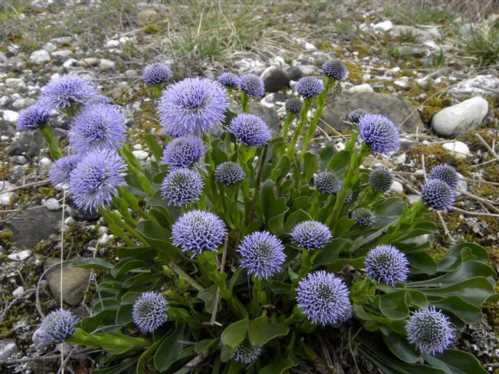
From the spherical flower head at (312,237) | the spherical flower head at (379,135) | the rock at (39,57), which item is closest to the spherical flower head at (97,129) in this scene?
the spherical flower head at (312,237)

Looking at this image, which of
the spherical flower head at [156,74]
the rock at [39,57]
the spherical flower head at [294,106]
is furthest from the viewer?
the rock at [39,57]

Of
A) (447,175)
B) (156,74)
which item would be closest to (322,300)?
(447,175)

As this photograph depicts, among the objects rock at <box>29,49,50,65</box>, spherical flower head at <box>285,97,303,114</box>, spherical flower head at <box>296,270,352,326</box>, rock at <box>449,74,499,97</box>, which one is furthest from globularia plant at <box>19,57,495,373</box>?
rock at <box>29,49,50,65</box>

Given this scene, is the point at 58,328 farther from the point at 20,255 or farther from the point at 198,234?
the point at 20,255

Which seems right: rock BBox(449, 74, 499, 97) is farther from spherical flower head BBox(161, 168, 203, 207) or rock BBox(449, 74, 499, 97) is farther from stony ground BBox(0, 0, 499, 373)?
spherical flower head BBox(161, 168, 203, 207)

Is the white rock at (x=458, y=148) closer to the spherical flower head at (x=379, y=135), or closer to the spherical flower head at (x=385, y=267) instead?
the spherical flower head at (x=379, y=135)

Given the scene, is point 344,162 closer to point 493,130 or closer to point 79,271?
point 79,271
